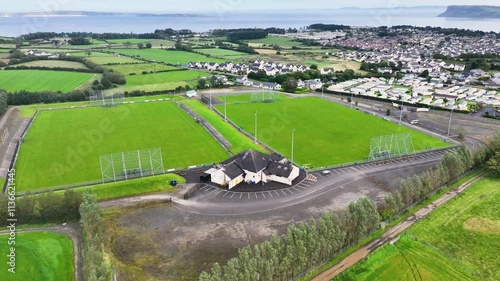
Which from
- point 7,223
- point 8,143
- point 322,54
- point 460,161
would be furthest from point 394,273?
point 322,54

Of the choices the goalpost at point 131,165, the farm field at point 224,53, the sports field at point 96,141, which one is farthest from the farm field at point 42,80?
the farm field at point 224,53

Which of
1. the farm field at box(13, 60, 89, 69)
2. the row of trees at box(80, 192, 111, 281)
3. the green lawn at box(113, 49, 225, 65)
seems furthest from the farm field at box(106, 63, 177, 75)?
the row of trees at box(80, 192, 111, 281)

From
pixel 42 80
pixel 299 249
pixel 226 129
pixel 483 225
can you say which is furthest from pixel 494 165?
pixel 42 80

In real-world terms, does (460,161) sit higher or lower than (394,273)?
higher

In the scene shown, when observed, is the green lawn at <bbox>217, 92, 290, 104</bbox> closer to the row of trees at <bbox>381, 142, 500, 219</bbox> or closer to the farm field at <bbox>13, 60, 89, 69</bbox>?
the row of trees at <bbox>381, 142, 500, 219</bbox>

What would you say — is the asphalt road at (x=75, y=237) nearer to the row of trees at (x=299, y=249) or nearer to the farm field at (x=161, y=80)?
the row of trees at (x=299, y=249)

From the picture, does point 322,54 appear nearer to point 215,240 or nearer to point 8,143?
point 8,143

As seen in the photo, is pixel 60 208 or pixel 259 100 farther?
pixel 259 100
